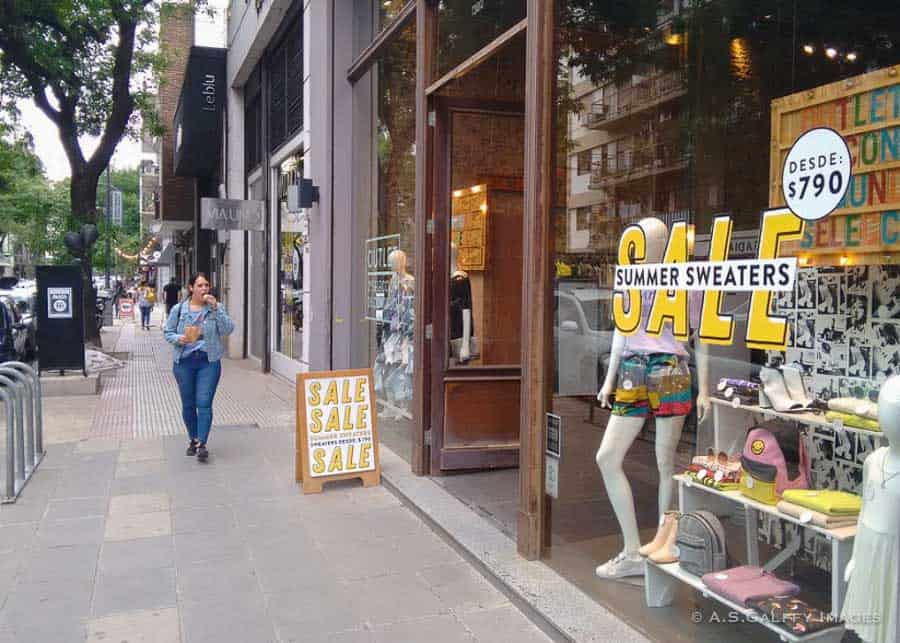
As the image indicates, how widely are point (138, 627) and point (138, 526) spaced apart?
5.68 feet

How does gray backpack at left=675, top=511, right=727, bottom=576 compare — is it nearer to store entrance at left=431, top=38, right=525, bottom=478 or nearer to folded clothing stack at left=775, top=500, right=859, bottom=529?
folded clothing stack at left=775, top=500, right=859, bottom=529

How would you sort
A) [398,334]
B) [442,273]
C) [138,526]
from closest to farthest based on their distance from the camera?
[138,526] < [442,273] < [398,334]

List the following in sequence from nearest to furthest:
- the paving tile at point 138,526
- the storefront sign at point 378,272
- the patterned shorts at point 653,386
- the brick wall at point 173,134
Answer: the patterned shorts at point 653,386 < the paving tile at point 138,526 < the storefront sign at point 378,272 < the brick wall at point 173,134

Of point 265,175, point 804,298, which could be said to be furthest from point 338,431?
point 265,175

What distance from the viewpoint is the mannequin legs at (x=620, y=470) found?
412 cm

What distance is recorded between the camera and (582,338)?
5246mm

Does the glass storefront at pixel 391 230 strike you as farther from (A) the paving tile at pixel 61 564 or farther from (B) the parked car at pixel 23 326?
(B) the parked car at pixel 23 326

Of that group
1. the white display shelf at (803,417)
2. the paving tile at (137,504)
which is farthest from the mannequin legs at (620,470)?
the paving tile at (137,504)

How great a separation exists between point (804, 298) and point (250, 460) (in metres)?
5.41

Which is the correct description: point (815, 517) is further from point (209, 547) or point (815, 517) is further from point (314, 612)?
point (209, 547)

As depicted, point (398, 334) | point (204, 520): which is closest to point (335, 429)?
point (204, 520)

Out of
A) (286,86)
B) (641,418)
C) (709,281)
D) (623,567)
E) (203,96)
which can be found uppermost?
(203,96)

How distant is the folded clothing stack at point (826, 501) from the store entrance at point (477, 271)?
380 centimetres

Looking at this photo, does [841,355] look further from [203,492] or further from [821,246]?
[203,492]
